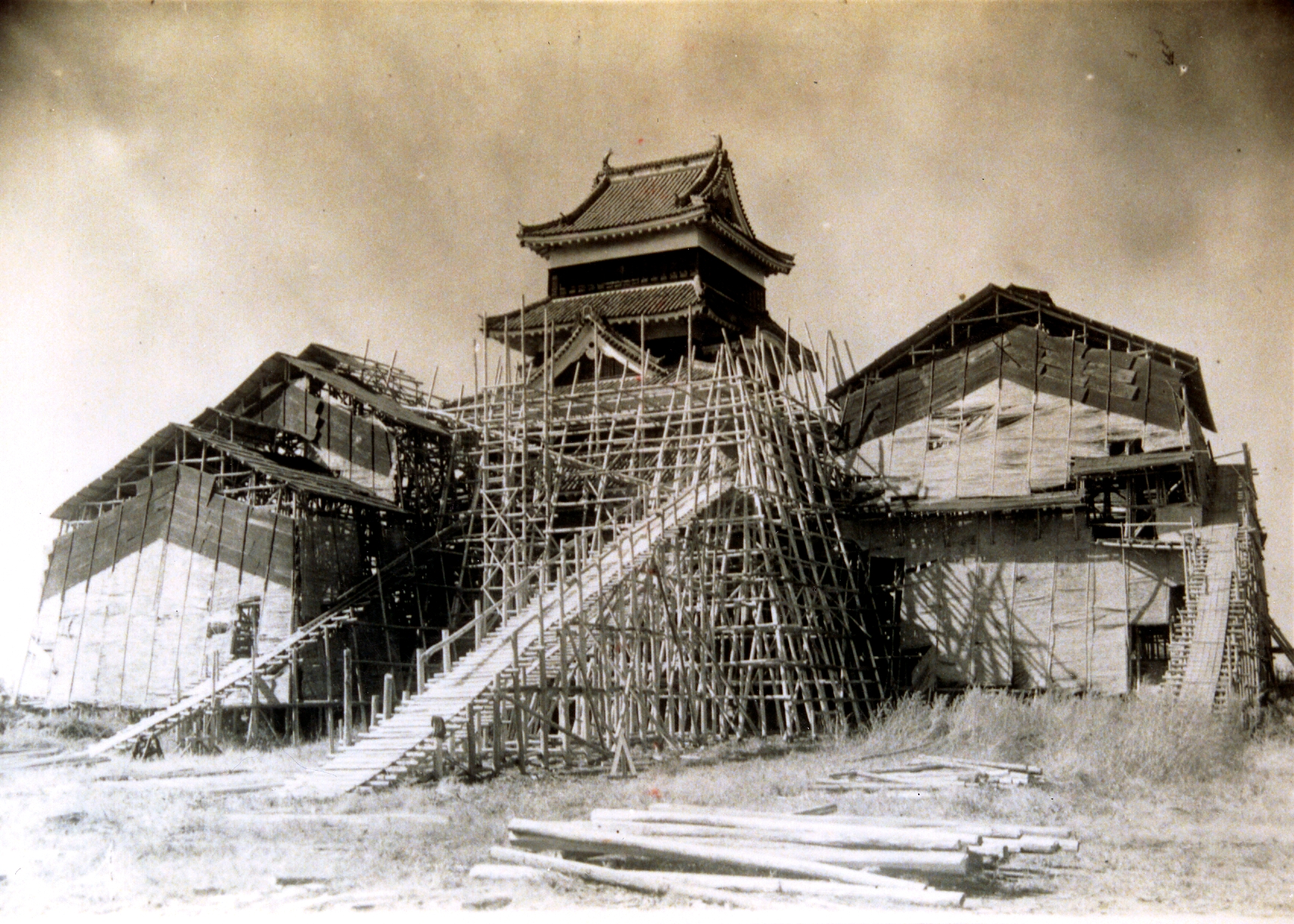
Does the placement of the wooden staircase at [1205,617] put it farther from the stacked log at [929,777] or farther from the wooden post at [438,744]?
the wooden post at [438,744]

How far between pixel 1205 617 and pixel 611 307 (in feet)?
54.6

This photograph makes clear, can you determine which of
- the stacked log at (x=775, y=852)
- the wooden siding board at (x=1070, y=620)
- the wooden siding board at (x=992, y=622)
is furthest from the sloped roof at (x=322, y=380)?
the stacked log at (x=775, y=852)

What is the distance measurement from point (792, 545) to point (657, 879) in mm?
13254

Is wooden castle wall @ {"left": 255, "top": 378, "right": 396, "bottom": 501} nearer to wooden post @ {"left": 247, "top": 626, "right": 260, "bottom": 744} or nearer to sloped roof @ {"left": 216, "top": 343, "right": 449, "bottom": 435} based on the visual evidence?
sloped roof @ {"left": 216, "top": 343, "right": 449, "bottom": 435}

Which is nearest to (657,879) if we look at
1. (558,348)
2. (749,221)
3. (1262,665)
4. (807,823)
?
(807,823)

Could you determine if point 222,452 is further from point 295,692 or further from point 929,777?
point 929,777

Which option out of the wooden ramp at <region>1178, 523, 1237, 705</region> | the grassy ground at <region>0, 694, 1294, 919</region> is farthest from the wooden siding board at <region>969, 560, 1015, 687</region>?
the grassy ground at <region>0, 694, 1294, 919</region>

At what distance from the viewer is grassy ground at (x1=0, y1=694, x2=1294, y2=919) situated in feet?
32.1

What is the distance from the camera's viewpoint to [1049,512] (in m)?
24.5

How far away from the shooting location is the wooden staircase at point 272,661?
20.5 m

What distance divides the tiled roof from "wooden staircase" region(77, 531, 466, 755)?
7.80 m

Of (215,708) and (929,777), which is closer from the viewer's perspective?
(929,777)

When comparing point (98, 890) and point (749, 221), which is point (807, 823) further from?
point (749, 221)

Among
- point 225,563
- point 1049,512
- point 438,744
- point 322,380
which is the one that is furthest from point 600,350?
point 438,744
